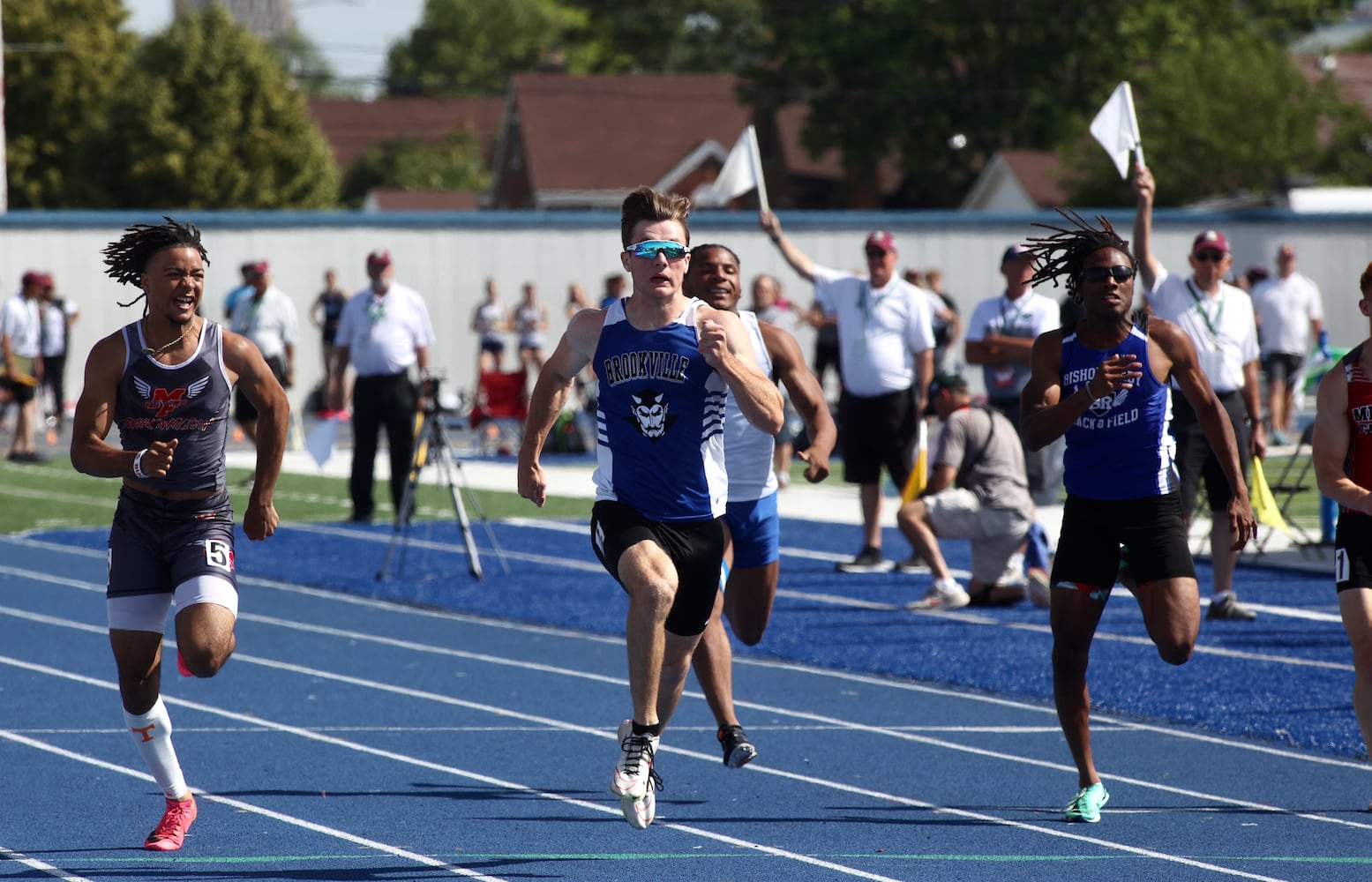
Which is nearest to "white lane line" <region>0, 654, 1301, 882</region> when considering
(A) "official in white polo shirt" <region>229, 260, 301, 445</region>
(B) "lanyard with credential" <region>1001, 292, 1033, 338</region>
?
(B) "lanyard with credential" <region>1001, 292, 1033, 338</region>

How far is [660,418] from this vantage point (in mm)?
6137

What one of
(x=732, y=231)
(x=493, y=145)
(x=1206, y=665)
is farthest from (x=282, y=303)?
(x=493, y=145)

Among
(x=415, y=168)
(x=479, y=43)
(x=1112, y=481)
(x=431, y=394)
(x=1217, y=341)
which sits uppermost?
(x=479, y=43)

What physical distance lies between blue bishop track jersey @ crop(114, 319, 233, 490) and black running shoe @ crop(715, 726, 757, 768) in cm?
213

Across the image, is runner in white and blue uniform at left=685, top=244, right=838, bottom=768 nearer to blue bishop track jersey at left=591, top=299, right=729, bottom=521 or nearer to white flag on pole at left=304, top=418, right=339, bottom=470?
blue bishop track jersey at left=591, top=299, right=729, bottom=521

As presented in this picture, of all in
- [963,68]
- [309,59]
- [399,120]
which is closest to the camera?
[963,68]

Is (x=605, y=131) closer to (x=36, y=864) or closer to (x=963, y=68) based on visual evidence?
(x=963, y=68)

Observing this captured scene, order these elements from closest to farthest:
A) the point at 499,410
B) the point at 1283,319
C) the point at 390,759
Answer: the point at 390,759
the point at 499,410
the point at 1283,319

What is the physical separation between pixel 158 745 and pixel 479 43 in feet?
332

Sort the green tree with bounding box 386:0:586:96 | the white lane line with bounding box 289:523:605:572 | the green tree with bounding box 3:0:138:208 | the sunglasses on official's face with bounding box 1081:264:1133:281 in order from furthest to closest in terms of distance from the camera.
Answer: the green tree with bounding box 386:0:586:96 < the green tree with bounding box 3:0:138:208 < the white lane line with bounding box 289:523:605:572 < the sunglasses on official's face with bounding box 1081:264:1133:281

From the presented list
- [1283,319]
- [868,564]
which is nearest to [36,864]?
[868,564]

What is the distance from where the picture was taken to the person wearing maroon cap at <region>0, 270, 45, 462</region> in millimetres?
20953

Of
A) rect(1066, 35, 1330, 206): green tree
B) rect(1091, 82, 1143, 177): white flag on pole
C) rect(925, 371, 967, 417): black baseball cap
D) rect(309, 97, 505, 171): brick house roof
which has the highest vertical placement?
rect(309, 97, 505, 171): brick house roof

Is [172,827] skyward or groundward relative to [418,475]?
groundward
